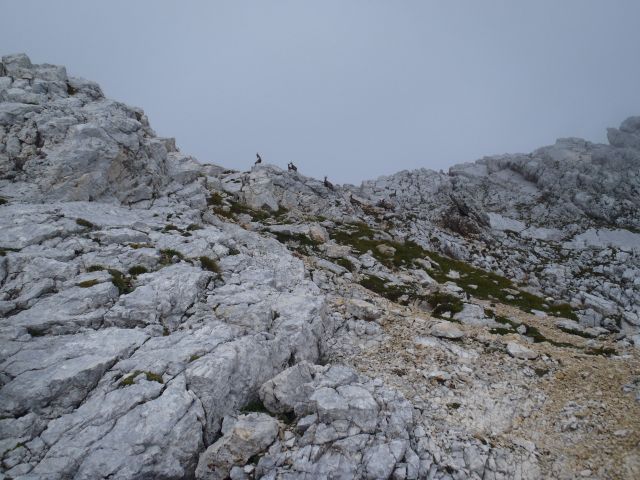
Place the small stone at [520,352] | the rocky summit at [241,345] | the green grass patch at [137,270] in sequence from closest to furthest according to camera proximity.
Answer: the rocky summit at [241,345] → the small stone at [520,352] → the green grass patch at [137,270]

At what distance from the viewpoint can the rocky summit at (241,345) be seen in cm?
1238

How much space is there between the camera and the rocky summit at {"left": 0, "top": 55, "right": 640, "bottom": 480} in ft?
40.6

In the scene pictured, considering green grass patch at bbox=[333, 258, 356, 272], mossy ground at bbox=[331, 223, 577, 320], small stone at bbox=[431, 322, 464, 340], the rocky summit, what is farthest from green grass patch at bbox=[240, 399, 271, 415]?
mossy ground at bbox=[331, 223, 577, 320]

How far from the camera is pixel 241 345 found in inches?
621

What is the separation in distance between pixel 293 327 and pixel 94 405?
8779mm

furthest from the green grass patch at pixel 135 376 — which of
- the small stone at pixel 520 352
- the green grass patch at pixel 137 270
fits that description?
the small stone at pixel 520 352

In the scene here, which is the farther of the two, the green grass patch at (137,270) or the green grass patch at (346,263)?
the green grass patch at (346,263)

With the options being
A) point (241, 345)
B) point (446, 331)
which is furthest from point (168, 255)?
point (446, 331)

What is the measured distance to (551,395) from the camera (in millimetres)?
16453

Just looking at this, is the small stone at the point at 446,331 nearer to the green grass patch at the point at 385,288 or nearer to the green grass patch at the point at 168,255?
the green grass patch at the point at 385,288

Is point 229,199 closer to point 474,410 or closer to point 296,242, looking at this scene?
point 296,242

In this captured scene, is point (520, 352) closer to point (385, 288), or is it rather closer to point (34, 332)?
point (385, 288)

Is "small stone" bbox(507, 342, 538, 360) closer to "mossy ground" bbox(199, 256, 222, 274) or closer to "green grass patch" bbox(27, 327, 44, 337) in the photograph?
"mossy ground" bbox(199, 256, 222, 274)

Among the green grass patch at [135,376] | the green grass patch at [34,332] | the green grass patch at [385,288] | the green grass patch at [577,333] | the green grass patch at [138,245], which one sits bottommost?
the green grass patch at [577,333]
